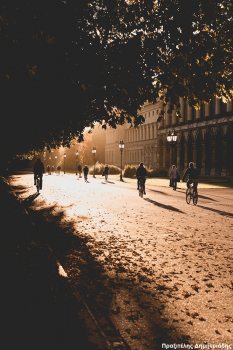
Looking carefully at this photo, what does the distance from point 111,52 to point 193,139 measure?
216 ft

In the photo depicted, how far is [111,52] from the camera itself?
9.70 metres

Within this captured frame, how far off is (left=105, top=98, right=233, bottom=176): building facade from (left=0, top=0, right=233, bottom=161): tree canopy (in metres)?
33.2

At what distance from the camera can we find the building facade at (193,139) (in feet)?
204

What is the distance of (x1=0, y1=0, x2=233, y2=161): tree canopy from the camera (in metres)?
8.38

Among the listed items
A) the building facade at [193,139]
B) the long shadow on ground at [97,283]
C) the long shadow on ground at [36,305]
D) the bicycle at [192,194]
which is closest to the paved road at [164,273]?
the long shadow on ground at [97,283]

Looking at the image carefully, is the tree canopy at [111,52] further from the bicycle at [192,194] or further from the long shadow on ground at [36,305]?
the bicycle at [192,194]

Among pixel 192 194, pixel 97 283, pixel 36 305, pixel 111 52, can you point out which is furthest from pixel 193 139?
pixel 36 305

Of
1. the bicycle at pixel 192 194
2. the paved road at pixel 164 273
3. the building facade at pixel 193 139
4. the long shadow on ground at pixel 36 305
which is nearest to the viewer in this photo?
the long shadow on ground at pixel 36 305

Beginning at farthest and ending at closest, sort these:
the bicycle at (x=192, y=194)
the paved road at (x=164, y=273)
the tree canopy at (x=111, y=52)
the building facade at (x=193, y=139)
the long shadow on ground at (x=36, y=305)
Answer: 1. the building facade at (x=193, y=139)
2. the bicycle at (x=192, y=194)
3. the tree canopy at (x=111, y=52)
4. the paved road at (x=164, y=273)
5. the long shadow on ground at (x=36, y=305)

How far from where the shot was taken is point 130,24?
10.0m

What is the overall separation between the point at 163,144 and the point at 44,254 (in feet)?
265

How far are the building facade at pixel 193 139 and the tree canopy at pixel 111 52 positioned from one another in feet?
109

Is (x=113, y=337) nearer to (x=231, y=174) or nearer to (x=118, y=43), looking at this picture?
(x=118, y=43)

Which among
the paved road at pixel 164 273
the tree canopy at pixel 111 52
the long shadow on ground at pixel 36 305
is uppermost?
the tree canopy at pixel 111 52
